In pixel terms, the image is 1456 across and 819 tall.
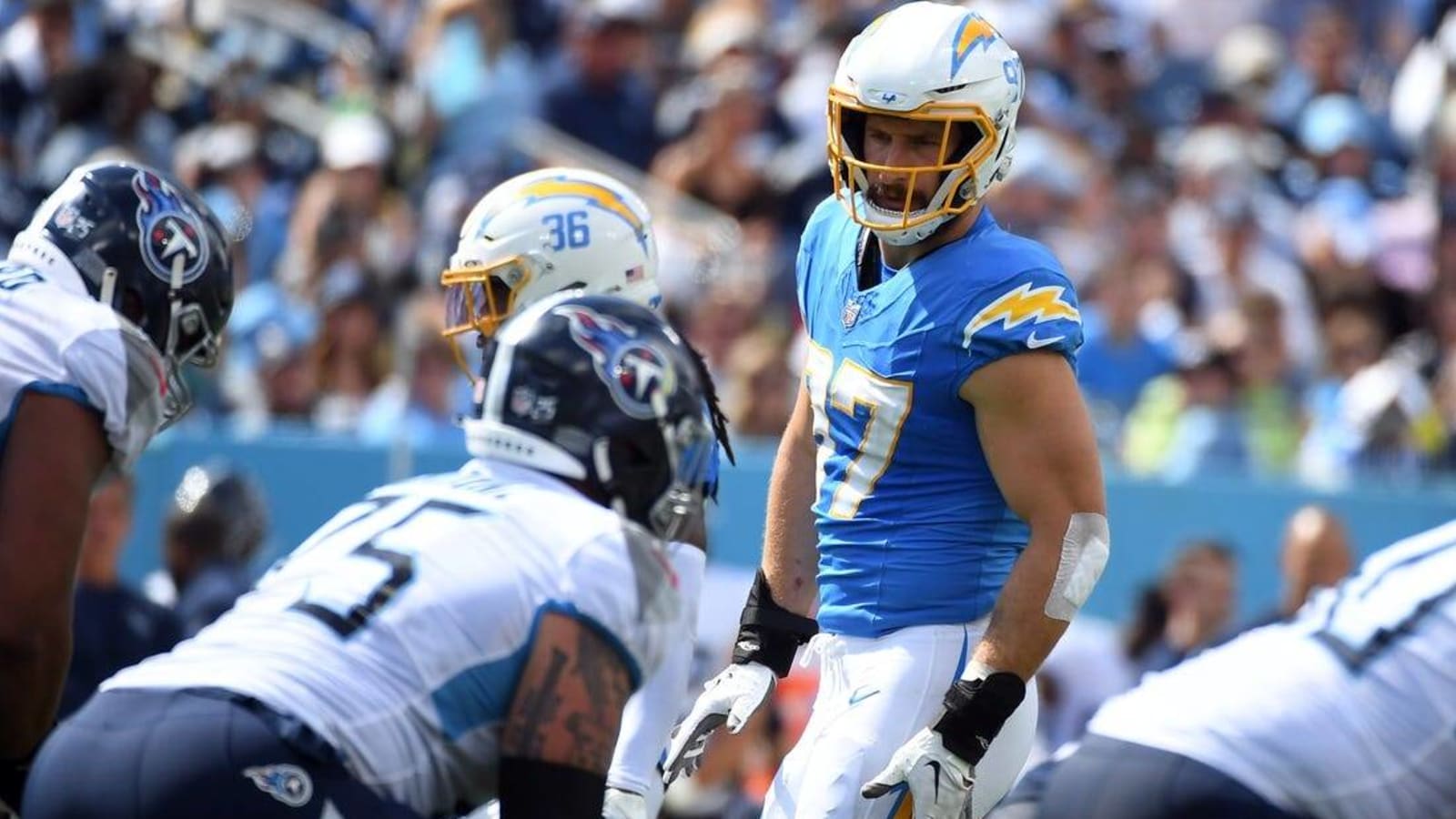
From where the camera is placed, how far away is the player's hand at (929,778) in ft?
13.8

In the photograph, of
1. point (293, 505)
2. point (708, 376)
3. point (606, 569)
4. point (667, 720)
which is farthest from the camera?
point (293, 505)

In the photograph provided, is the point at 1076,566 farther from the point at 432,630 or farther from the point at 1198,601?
the point at 1198,601

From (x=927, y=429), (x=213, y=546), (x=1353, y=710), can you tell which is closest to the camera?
(x=1353, y=710)

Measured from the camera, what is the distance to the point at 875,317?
4555mm

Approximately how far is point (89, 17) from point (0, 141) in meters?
1.20

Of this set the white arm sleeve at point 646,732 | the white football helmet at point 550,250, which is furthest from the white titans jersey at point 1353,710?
the white football helmet at point 550,250

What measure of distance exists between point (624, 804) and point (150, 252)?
1.40 metres

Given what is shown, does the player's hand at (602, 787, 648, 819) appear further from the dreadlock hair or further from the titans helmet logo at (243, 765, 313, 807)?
the titans helmet logo at (243, 765, 313, 807)

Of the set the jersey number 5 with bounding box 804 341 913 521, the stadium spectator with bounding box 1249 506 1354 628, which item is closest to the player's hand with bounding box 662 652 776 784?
the jersey number 5 with bounding box 804 341 913 521

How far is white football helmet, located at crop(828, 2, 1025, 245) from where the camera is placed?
4.55 metres

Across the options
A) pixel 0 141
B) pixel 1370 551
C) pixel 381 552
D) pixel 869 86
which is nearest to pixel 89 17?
pixel 0 141

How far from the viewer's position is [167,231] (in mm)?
4570

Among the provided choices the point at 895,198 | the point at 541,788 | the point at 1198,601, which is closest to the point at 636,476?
the point at 541,788

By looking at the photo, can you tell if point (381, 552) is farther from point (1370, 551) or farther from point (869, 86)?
point (1370, 551)
